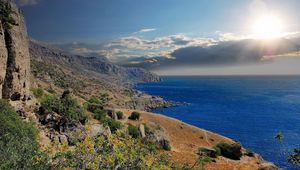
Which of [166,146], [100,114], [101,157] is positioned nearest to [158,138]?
[166,146]

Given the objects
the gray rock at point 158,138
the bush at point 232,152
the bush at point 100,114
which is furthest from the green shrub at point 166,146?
the bush at point 100,114

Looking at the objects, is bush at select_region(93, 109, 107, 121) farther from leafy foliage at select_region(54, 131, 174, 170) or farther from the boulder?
leafy foliage at select_region(54, 131, 174, 170)

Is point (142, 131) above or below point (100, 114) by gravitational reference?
below

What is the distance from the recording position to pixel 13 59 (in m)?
40.4

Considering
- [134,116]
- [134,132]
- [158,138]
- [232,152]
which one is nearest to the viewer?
[158,138]

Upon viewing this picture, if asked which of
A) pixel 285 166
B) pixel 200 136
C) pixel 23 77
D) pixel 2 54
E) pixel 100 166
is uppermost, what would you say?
pixel 2 54

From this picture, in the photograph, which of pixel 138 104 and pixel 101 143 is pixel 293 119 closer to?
pixel 138 104

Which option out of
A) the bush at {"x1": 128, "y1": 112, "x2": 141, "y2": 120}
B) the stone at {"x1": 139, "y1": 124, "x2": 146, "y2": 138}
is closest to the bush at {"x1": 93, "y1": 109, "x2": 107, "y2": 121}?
the stone at {"x1": 139, "y1": 124, "x2": 146, "y2": 138}

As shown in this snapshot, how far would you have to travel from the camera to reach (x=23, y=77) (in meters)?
42.7

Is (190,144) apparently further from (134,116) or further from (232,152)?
(134,116)

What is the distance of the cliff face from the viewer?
38.9m

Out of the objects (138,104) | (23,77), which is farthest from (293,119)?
(23,77)

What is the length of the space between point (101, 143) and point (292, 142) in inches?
3801

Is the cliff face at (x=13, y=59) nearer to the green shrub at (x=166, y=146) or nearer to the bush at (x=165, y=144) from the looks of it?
the bush at (x=165, y=144)
